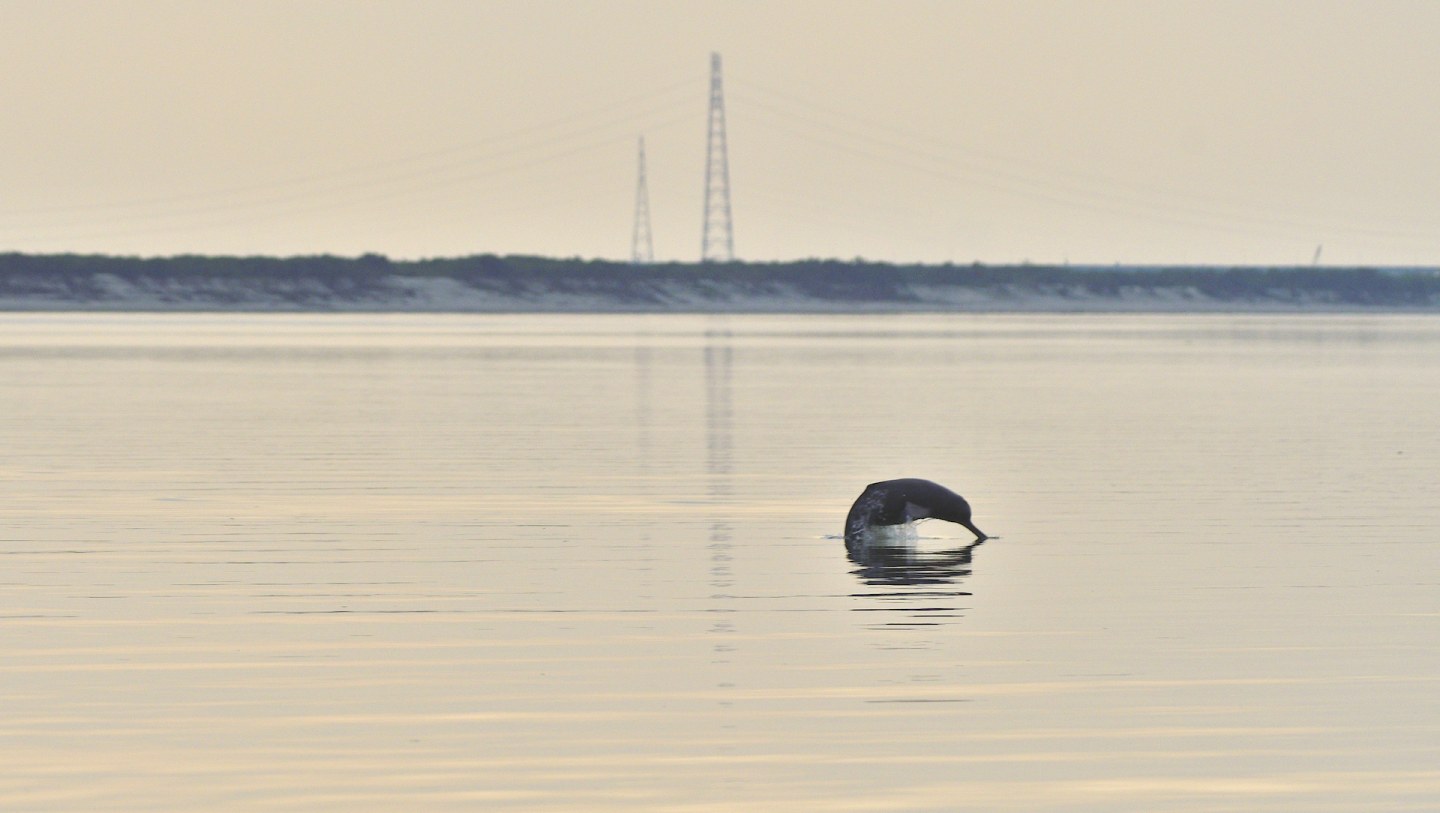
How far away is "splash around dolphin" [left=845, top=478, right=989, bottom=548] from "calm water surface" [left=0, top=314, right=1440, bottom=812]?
42 cm

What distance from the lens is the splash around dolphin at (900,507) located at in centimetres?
2417

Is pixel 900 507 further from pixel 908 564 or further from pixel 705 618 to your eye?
pixel 705 618

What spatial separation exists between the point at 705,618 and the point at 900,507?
598 cm

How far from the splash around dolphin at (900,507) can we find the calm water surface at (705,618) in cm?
42

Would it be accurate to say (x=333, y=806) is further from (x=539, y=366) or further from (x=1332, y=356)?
(x=1332, y=356)

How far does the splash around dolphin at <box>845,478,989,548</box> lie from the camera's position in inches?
952

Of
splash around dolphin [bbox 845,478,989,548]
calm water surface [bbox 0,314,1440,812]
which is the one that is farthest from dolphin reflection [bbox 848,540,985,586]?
splash around dolphin [bbox 845,478,989,548]

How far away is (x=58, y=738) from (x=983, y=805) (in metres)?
5.42

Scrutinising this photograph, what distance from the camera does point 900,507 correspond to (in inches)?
958

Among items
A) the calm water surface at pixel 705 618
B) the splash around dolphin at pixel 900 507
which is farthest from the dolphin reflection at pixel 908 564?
the splash around dolphin at pixel 900 507

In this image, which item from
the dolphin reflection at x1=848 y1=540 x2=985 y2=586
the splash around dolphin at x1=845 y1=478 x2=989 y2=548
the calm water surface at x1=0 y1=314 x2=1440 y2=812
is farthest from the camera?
the splash around dolphin at x1=845 y1=478 x2=989 y2=548

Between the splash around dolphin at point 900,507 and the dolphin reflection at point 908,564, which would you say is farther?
the splash around dolphin at point 900,507

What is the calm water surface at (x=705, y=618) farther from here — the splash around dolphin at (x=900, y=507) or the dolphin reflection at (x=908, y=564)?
the splash around dolphin at (x=900, y=507)

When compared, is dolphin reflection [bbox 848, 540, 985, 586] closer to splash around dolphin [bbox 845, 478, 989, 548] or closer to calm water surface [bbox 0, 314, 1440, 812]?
calm water surface [bbox 0, 314, 1440, 812]
